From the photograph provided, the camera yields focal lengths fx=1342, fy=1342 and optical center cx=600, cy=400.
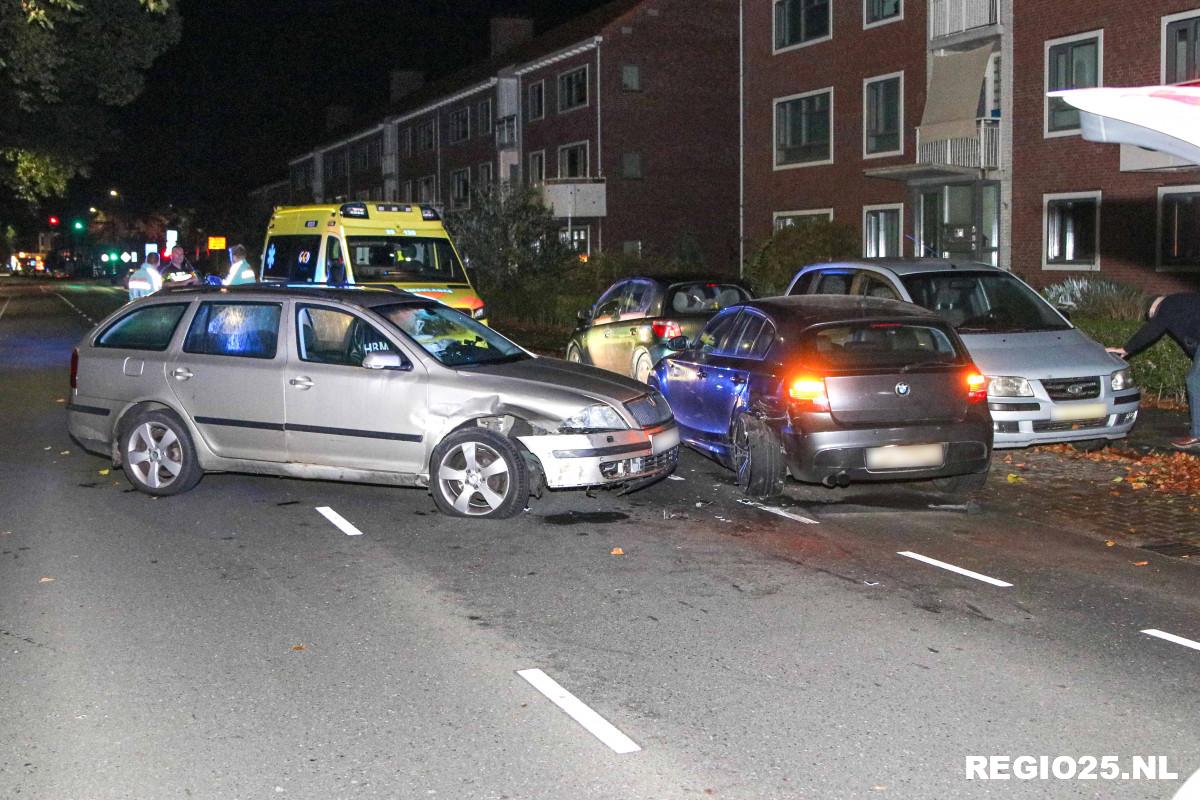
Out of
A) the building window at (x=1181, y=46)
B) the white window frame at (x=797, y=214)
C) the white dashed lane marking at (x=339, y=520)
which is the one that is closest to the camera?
the white dashed lane marking at (x=339, y=520)

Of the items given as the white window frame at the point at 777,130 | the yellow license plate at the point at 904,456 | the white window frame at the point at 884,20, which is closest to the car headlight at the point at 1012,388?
the yellow license plate at the point at 904,456

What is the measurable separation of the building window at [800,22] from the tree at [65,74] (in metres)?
14.9

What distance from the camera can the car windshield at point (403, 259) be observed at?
18.2 m

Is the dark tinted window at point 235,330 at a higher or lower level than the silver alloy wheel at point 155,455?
higher

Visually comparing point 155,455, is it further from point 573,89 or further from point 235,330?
point 573,89

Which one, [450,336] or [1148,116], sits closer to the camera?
[1148,116]

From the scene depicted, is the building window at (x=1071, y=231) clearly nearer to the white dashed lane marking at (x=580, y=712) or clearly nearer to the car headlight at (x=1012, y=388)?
the car headlight at (x=1012, y=388)

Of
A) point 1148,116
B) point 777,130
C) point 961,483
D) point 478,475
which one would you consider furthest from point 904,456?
point 777,130

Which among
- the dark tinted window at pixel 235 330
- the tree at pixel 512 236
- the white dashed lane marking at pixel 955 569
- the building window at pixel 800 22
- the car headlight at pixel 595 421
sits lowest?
the white dashed lane marking at pixel 955 569

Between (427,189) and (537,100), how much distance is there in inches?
575

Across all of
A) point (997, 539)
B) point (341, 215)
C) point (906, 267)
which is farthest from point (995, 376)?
point (341, 215)

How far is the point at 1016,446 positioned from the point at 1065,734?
21.7 ft

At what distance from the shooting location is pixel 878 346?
1008 centimetres

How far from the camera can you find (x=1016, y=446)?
454 inches
